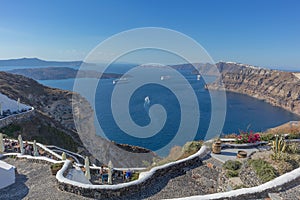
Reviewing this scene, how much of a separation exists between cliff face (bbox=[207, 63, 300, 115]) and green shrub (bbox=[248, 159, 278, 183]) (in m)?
96.2

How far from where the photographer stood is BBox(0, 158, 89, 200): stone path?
6925mm

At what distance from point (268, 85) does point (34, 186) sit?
137 m

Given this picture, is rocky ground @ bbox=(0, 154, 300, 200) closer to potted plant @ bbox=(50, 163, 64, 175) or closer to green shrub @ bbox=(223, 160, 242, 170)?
potted plant @ bbox=(50, 163, 64, 175)

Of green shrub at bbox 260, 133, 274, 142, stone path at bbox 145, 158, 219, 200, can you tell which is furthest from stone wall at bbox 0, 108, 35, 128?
green shrub at bbox 260, 133, 274, 142

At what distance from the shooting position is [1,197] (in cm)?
712

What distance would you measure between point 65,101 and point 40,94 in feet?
15.7

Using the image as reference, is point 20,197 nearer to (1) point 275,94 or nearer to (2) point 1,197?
(2) point 1,197

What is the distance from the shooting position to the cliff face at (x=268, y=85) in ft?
326

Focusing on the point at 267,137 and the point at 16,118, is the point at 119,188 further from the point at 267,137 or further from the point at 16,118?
the point at 16,118

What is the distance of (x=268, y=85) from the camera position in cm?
12356

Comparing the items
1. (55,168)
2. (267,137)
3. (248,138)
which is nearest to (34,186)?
(55,168)

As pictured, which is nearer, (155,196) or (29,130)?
(155,196)

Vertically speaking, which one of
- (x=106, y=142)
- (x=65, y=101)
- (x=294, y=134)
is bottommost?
(x=106, y=142)

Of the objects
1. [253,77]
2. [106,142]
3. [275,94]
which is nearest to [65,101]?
[106,142]
